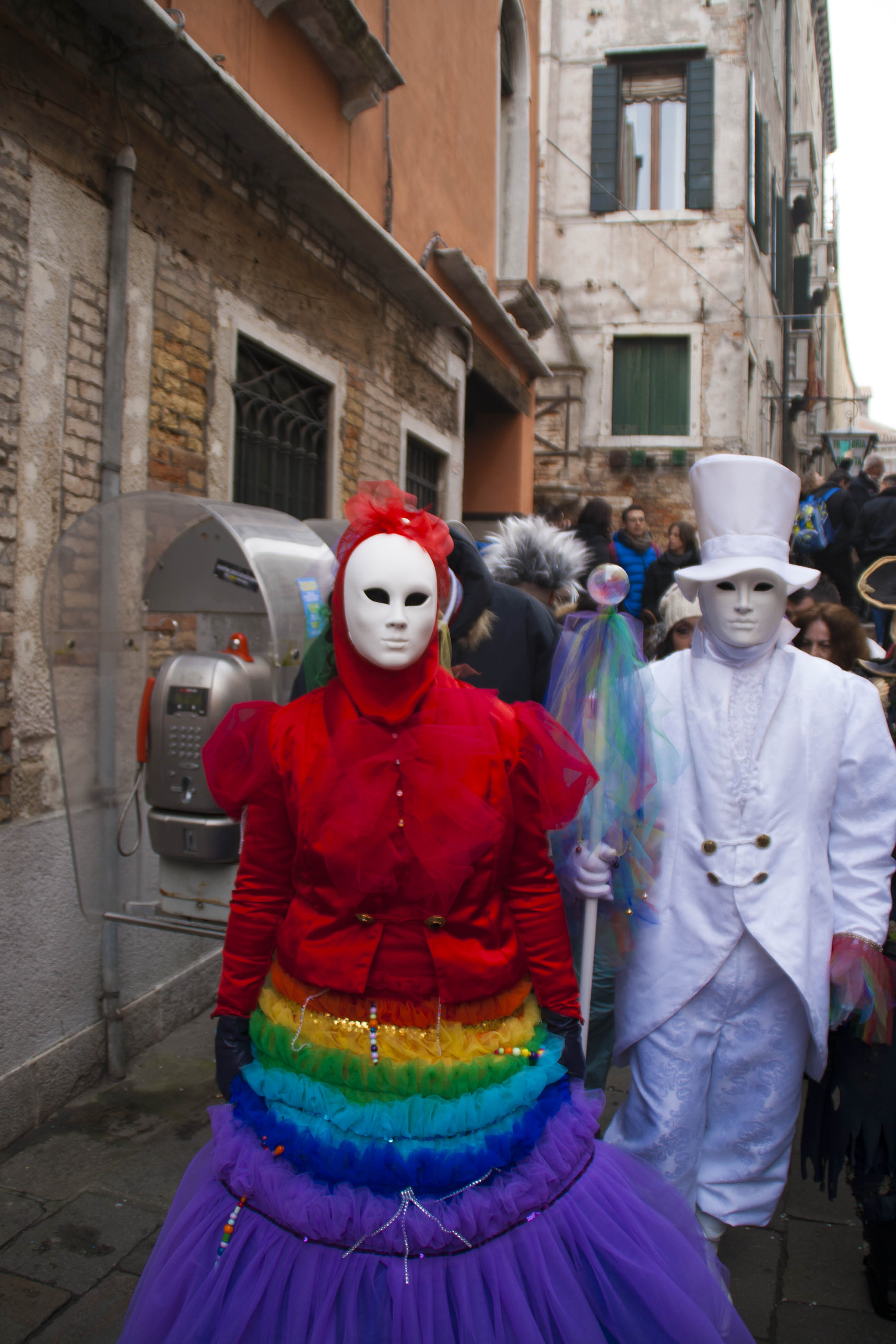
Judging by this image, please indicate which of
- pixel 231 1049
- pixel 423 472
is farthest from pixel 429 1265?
pixel 423 472

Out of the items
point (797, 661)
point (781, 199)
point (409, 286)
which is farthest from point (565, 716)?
point (781, 199)

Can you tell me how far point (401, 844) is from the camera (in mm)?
1748

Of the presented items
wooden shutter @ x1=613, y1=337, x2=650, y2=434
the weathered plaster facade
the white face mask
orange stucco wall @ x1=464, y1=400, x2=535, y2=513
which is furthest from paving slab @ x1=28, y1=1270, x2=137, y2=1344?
wooden shutter @ x1=613, y1=337, x2=650, y2=434

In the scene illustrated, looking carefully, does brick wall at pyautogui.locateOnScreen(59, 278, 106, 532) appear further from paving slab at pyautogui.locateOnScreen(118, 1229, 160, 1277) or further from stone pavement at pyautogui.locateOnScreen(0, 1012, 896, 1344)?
paving slab at pyautogui.locateOnScreen(118, 1229, 160, 1277)

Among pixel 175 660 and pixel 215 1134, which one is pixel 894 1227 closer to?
pixel 215 1134

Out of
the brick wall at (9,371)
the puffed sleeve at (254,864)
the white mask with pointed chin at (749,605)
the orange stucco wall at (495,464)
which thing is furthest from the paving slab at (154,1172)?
the orange stucco wall at (495,464)

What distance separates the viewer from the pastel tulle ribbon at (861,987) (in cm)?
211

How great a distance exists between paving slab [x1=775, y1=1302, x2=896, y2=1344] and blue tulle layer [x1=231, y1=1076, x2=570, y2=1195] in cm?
129

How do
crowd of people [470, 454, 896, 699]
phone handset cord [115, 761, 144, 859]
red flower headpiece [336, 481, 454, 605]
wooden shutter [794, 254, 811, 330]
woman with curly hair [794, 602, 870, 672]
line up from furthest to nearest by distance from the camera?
wooden shutter [794, 254, 811, 330] < woman with curly hair [794, 602, 870, 672] < phone handset cord [115, 761, 144, 859] < crowd of people [470, 454, 896, 699] < red flower headpiece [336, 481, 454, 605]

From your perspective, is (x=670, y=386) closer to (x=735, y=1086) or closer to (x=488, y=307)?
(x=488, y=307)

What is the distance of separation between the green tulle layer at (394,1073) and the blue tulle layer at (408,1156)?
0.07 meters

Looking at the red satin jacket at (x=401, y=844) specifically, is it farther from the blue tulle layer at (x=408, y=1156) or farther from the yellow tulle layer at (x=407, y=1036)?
the blue tulle layer at (x=408, y=1156)

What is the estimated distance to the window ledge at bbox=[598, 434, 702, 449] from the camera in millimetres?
14844

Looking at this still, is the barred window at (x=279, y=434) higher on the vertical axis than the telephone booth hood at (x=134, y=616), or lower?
higher
